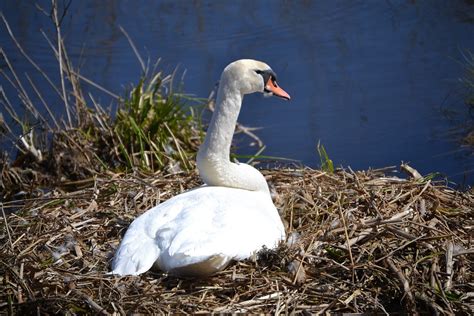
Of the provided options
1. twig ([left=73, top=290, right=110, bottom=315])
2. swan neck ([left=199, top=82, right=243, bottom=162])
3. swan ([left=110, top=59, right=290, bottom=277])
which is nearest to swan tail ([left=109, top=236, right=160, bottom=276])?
swan ([left=110, top=59, right=290, bottom=277])

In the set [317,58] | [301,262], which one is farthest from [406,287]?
[317,58]

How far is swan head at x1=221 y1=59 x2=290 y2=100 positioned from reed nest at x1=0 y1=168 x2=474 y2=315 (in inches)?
30.9

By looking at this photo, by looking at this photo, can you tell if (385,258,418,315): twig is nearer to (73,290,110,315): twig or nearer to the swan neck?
the swan neck

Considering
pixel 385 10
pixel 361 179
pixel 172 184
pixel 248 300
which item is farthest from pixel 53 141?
pixel 385 10

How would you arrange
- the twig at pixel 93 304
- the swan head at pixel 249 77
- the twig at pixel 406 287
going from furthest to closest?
the swan head at pixel 249 77 → the twig at pixel 406 287 → the twig at pixel 93 304

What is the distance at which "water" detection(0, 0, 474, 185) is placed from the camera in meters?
9.73

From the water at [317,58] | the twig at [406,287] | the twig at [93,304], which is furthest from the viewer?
the water at [317,58]

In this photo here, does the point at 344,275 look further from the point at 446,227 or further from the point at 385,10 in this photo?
the point at 385,10

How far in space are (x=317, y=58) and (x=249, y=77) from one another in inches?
203

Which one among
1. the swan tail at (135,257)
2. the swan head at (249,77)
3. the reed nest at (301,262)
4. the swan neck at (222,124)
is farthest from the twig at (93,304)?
the swan head at (249,77)

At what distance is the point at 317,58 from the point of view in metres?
11.3

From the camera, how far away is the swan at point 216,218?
5410 millimetres

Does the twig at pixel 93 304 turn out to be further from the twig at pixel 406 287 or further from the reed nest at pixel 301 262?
the twig at pixel 406 287

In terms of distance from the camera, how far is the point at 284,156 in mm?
9438
